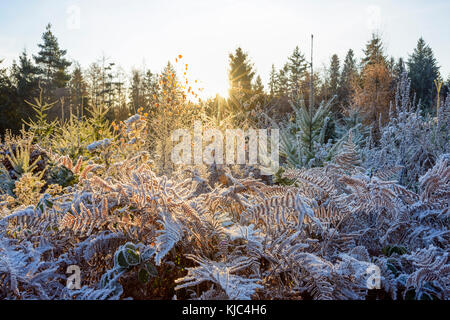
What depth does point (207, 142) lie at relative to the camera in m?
3.74

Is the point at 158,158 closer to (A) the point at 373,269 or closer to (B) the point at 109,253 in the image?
(B) the point at 109,253

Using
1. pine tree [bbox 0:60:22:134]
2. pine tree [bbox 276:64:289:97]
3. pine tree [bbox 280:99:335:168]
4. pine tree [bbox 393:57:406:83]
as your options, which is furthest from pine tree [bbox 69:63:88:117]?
pine tree [bbox 280:99:335:168]

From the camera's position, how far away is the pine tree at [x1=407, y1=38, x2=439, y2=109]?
925 inches

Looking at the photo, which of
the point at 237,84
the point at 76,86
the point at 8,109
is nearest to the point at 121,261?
the point at 237,84

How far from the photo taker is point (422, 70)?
24734 mm

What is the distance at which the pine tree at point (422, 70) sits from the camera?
23.5m

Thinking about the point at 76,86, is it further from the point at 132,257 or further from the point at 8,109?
the point at 132,257

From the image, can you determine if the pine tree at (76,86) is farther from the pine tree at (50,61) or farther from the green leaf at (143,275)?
the green leaf at (143,275)

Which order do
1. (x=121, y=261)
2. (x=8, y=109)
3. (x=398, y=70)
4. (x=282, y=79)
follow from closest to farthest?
(x=121, y=261) < (x=398, y=70) < (x=8, y=109) < (x=282, y=79)

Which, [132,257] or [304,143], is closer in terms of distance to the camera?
[132,257]

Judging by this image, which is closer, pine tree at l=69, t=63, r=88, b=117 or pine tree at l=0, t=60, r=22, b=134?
pine tree at l=0, t=60, r=22, b=134

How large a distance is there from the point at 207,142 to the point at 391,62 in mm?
18325

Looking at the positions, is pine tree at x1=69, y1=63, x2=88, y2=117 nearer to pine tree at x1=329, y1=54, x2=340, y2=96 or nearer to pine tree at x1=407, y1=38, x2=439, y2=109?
pine tree at x1=329, y1=54, x2=340, y2=96
